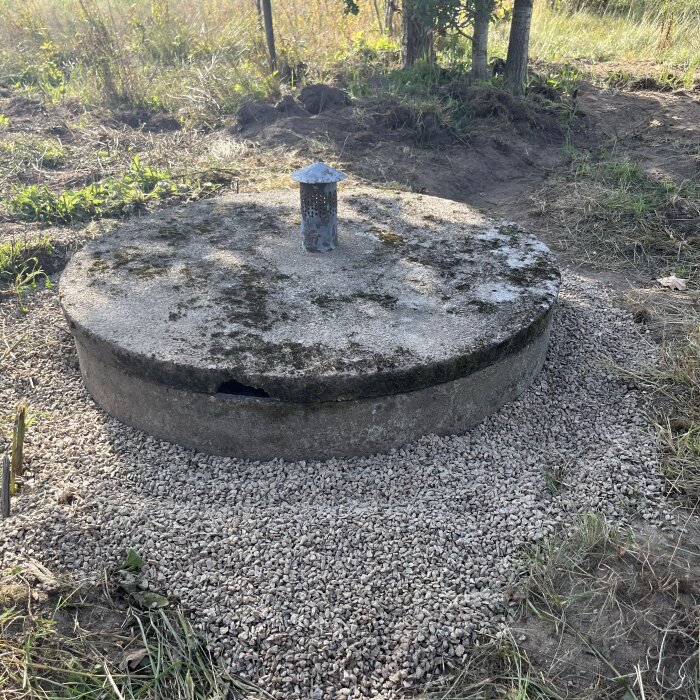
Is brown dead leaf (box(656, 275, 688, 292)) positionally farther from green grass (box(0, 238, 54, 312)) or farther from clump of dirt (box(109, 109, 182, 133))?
clump of dirt (box(109, 109, 182, 133))

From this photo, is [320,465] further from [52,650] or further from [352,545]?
[52,650]

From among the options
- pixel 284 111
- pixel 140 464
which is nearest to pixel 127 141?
pixel 284 111

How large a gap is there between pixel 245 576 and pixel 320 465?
0.55 m

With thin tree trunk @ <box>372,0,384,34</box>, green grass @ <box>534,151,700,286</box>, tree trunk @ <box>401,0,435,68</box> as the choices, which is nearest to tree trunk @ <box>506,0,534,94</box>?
tree trunk @ <box>401,0,435,68</box>

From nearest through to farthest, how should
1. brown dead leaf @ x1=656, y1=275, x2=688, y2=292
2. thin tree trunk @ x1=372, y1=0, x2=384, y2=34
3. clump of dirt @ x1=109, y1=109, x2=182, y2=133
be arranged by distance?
brown dead leaf @ x1=656, y1=275, x2=688, y2=292 → clump of dirt @ x1=109, y1=109, x2=182, y2=133 → thin tree trunk @ x1=372, y1=0, x2=384, y2=34

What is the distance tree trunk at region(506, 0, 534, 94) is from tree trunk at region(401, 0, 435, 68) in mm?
917

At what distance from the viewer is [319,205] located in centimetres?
323

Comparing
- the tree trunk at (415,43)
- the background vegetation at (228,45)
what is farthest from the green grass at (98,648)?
the tree trunk at (415,43)

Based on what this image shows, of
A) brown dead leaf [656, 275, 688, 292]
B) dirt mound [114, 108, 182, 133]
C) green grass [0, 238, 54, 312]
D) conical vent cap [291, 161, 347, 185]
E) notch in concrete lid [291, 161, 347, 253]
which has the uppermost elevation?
conical vent cap [291, 161, 347, 185]

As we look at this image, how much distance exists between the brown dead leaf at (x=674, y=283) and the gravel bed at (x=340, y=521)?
120 cm

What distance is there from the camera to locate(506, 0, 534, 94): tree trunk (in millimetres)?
6676

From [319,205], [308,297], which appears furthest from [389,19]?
[308,297]

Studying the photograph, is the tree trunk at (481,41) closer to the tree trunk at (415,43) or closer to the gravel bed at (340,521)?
the tree trunk at (415,43)

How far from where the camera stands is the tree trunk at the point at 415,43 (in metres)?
7.25
